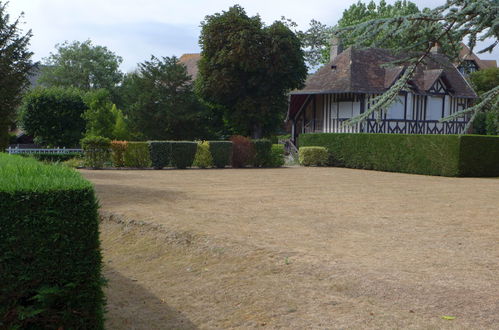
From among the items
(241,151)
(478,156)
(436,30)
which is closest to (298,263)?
(436,30)

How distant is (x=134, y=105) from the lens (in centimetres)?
3020

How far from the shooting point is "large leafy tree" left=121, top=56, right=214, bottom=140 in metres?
30.1

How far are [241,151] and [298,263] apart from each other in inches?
738

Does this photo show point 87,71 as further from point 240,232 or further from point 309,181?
point 240,232

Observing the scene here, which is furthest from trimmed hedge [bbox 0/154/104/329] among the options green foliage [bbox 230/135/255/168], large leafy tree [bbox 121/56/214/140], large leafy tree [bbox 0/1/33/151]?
large leafy tree [bbox 121/56/214/140]

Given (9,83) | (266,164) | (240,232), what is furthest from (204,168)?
(240,232)

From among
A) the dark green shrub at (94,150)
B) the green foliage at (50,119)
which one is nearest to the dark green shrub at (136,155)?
the dark green shrub at (94,150)

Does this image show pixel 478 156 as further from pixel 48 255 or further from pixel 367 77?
pixel 48 255

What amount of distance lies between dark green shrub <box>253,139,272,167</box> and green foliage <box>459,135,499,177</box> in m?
9.27

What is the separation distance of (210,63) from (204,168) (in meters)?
10.7

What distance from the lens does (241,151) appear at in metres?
24.7

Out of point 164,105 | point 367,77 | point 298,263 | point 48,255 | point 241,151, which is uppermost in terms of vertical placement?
point 367,77

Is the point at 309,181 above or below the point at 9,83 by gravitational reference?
below

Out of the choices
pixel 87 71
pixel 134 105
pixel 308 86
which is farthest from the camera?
pixel 87 71
